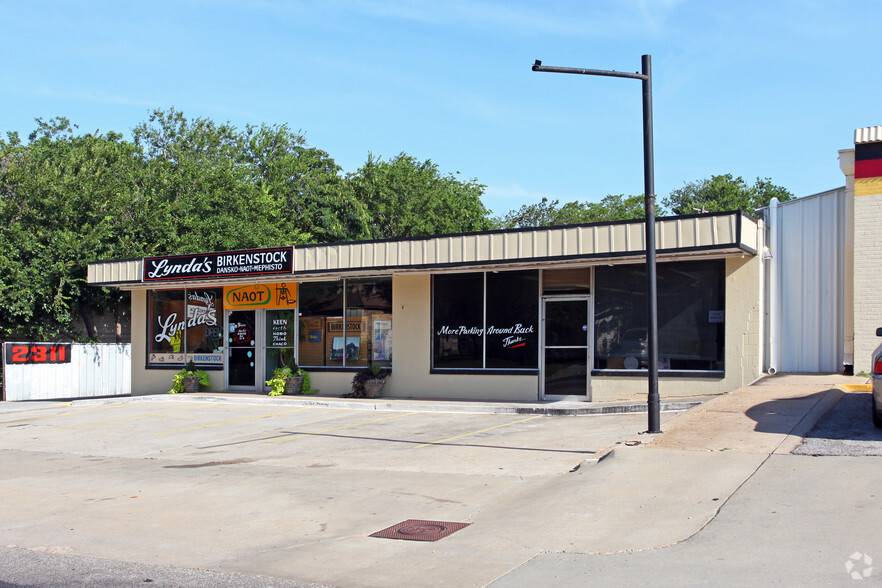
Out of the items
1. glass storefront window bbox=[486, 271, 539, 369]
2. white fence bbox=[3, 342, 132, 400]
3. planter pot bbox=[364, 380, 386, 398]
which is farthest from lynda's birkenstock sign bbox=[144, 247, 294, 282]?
glass storefront window bbox=[486, 271, 539, 369]

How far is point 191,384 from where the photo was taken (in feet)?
76.2

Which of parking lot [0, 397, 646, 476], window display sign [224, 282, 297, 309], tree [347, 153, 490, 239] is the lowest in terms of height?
parking lot [0, 397, 646, 476]

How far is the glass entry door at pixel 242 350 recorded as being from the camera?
22.9 metres

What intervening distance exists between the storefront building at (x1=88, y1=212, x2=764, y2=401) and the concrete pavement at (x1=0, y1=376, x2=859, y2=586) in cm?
353

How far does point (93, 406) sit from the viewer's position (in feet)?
68.0

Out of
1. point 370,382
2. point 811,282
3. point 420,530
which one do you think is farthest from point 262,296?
point 420,530

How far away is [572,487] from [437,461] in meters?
2.97

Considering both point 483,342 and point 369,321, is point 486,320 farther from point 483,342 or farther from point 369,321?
point 369,321

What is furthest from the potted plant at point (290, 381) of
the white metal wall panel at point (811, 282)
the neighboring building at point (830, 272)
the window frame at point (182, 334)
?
the white metal wall panel at point (811, 282)

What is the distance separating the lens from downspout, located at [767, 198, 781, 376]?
17375 mm

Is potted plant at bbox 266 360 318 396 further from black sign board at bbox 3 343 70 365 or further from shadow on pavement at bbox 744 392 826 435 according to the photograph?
shadow on pavement at bbox 744 392 826 435

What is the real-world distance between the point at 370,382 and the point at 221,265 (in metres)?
5.33

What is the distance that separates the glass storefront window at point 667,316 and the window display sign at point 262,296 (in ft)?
29.0

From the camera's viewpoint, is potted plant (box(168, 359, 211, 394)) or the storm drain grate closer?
the storm drain grate
